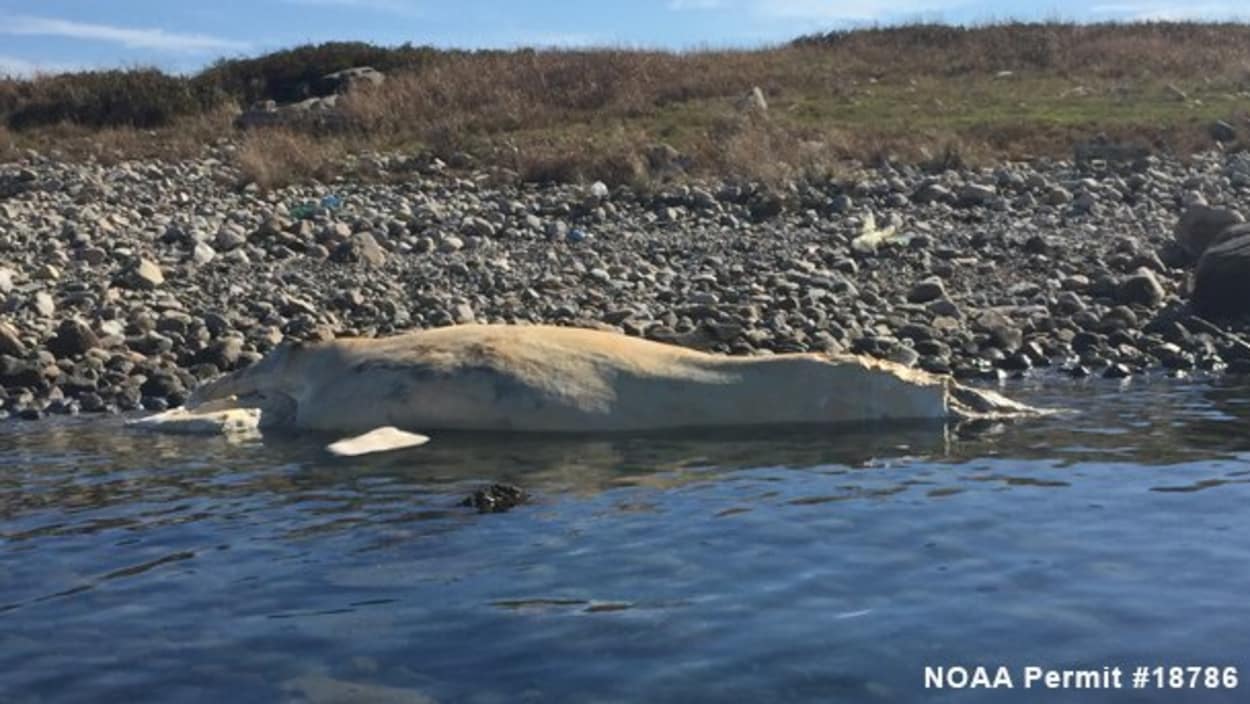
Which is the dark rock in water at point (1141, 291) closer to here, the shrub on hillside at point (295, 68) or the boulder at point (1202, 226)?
the boulder at point (1202, 226)

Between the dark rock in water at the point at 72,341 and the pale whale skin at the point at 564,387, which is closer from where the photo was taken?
the pale whale skin at the point at 564,387

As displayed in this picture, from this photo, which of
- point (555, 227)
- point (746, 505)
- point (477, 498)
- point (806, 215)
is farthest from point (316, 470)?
point (806, 215)

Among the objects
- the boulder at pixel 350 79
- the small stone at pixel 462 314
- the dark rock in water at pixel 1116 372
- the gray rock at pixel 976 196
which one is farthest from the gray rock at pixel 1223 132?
the boulder at pixel 350 79

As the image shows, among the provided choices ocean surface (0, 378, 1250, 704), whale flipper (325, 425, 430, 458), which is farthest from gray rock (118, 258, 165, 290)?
whale flipper (325, 425, 430, 458)

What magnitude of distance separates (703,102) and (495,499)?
71.1 ft

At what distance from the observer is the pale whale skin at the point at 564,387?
32.1 ft

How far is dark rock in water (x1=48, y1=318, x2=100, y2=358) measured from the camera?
13.0 metres

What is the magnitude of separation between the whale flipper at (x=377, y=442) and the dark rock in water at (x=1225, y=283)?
782 cm

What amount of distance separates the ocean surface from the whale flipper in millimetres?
149

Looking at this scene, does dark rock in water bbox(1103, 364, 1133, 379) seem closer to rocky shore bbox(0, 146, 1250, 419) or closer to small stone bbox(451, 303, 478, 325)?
rocky shore bbox(0, 146, 1250, 419)

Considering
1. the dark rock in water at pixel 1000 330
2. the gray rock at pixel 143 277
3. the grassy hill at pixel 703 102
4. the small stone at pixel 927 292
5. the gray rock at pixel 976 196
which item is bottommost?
the dark rock in water at pixel 1000 330

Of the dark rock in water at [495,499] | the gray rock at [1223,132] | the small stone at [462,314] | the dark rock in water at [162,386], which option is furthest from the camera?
the gray rock at [1223,132]

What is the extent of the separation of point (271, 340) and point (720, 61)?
75.0 ft

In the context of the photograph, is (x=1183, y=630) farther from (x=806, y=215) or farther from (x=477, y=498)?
(x=806, y=215)
